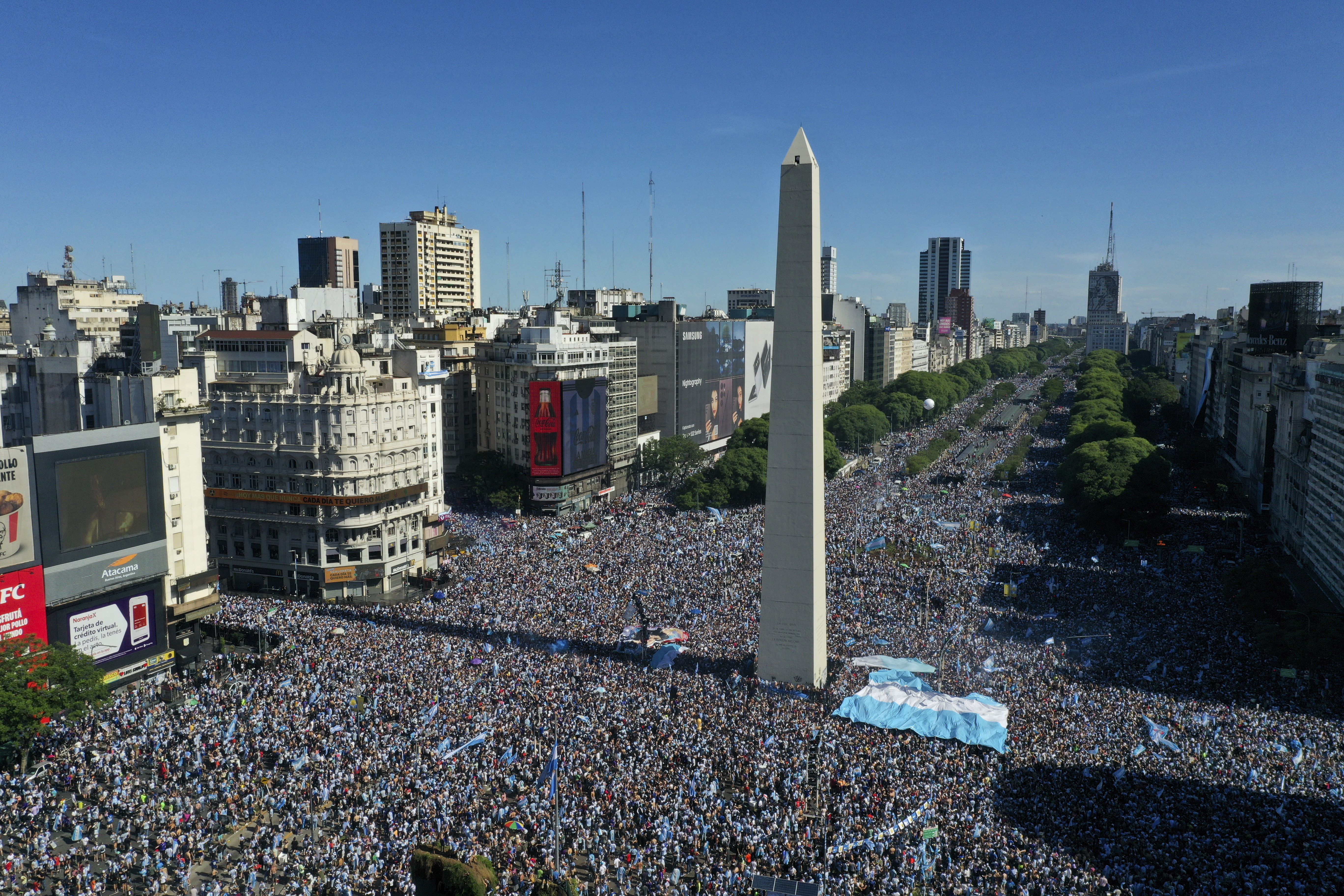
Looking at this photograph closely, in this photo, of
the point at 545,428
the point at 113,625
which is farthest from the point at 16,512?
the point at 545,428

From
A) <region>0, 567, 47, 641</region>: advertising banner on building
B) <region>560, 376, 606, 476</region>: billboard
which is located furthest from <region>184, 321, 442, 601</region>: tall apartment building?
<region>0, 567, 47, 641</region>: advertising banner on building

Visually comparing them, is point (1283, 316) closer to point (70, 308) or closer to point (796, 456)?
point (796, 456)

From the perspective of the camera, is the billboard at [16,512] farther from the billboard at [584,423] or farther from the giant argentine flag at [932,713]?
the billboard at [584,423]

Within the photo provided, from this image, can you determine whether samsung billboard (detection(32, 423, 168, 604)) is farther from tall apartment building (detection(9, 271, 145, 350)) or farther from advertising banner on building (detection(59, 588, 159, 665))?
tall apartment building (detection(9, 271, 145, 350))

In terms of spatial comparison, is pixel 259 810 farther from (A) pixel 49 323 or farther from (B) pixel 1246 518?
(B) pixel 1246 518

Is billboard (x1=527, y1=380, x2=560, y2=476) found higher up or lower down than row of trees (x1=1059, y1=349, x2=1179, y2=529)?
higher up
